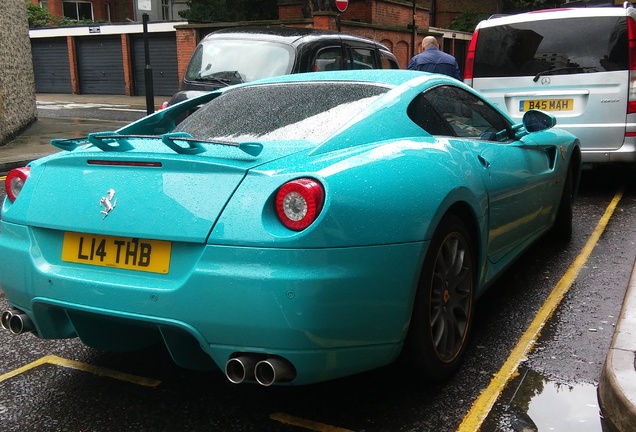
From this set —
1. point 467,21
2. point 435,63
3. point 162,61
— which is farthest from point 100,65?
point 435,63

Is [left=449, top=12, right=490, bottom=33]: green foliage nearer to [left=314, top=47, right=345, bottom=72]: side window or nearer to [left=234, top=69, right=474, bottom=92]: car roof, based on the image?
[left=314, top=47, right=345, bottom=72]: side window

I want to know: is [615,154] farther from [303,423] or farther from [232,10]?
[232,10]

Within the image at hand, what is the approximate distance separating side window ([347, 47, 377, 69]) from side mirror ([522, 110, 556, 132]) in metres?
5.18

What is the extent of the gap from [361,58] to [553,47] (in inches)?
122

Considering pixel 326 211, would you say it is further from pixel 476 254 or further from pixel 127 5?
pixel 127 5

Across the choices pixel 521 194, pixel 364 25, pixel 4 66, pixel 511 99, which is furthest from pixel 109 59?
pixel 521 194

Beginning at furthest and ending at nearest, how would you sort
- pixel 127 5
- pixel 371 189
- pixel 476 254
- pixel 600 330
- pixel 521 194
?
pixel 127 5 → pixel 521 194 → pixel 600 330 → pixel 476 254 → pixel 371 189

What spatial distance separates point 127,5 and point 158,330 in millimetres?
44288

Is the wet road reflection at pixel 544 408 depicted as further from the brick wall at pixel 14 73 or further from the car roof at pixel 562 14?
the brick wall at pixel 14 73

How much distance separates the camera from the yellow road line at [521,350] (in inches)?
113

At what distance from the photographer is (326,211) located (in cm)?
249

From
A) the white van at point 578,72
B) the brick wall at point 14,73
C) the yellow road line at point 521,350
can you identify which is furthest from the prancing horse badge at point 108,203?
the brick wall at point 14,73

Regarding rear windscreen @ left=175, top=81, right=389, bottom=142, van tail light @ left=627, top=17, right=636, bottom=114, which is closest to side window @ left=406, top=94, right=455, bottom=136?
rear windscreen @ left=175, top=81, right=389, bottom=142

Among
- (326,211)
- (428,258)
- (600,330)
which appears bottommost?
(600,330)
